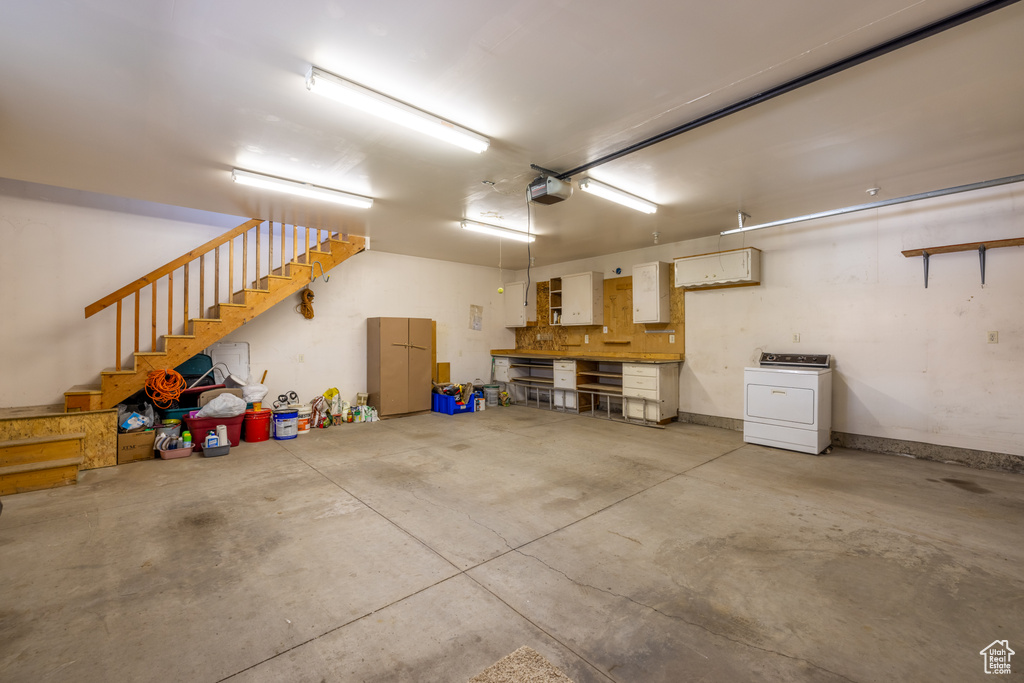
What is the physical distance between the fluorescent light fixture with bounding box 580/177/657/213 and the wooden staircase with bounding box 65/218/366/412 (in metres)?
3.96

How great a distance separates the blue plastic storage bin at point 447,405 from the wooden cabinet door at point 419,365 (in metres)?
0.23

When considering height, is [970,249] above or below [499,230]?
below

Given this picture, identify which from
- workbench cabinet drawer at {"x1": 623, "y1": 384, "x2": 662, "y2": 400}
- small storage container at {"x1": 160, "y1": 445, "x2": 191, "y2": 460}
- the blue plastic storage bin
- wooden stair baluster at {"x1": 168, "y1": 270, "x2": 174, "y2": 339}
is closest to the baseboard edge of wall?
workbench cabinet drawer at {"x1": 623, "y1": 384, "x2": 662, "y2": 400}

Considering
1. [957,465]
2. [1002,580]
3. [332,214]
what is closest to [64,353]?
[332,214]

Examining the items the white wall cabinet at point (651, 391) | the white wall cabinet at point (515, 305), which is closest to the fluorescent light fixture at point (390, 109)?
the white wall cabinet at point (651, 391)

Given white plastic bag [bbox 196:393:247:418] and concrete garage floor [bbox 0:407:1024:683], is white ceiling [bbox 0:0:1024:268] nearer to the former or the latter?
white plastic bag [bbox 196:393:247:418]

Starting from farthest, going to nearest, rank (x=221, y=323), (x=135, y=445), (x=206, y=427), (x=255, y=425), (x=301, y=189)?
(x=255, y=425), (x=221, y=323), (x=206, y=427), (x=135, y=445), (x=301, y=189)

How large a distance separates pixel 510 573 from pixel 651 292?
5.53m

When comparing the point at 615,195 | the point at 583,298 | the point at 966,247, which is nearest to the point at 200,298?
the point at 615,195

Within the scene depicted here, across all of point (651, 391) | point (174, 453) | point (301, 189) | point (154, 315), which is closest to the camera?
point (301, 189)

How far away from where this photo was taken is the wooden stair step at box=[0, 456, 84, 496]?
365cm

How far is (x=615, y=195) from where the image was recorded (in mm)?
4535

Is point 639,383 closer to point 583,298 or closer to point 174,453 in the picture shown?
point 583,298

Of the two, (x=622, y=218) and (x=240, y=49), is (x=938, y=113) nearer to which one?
(x=622, y=218)
